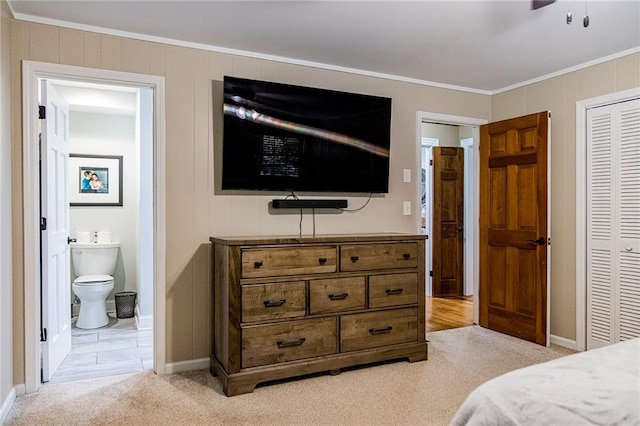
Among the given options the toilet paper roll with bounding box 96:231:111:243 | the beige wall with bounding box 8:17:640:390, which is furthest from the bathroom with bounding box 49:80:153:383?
the beige wall with bounding box 8:17:640:390

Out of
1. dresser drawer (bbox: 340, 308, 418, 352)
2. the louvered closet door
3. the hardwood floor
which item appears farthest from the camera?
the hardwood floor

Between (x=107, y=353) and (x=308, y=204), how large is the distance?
205cm

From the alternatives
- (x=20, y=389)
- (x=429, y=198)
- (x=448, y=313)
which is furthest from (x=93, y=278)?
(x=429, y=198)

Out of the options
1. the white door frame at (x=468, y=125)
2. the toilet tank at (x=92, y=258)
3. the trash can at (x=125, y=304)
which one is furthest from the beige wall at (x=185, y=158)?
the toilet tank at (x=92, y=258)

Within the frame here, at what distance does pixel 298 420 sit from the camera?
2355mm

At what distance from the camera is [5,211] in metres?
2.49

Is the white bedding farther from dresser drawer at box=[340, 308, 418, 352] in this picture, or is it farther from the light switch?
the light switch

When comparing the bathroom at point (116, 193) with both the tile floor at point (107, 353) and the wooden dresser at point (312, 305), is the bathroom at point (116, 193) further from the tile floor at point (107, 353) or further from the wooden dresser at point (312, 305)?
the wooden dresser at point (312, 305)

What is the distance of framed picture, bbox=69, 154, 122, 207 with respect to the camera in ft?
16.1

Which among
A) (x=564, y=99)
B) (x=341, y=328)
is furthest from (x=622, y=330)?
(x=341, y=328)

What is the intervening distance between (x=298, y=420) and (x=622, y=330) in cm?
256

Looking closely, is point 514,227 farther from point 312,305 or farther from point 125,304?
point 125,304

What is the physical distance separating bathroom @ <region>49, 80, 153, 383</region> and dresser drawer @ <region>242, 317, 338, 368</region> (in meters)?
1.65

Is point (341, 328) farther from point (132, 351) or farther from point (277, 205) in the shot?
point (132, 351)
